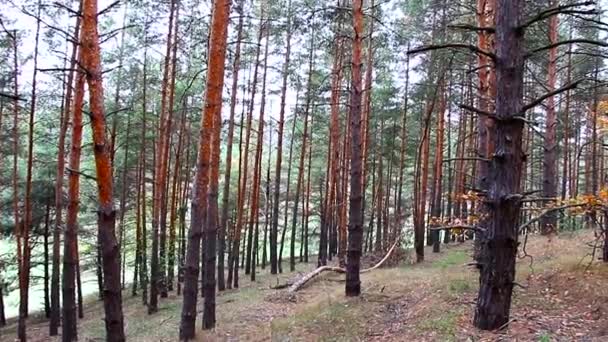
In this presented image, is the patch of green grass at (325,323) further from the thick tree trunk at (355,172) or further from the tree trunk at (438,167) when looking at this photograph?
the tree trunk at (438,167)

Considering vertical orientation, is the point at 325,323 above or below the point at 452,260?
above

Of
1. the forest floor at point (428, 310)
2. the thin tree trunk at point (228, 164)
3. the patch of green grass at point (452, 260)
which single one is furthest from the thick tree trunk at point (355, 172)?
the thin tree trunk at point (228, 164)

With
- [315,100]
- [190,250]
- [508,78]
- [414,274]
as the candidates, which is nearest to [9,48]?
[190,250]

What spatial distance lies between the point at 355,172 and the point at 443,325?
12.3 ft

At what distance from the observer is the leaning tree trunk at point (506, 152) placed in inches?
168

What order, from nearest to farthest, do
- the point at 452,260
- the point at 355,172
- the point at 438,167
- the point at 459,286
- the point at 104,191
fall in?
the point at 104,191, the point at 459,286, the point at 355,172, the point at 452,260, the point at 438,167

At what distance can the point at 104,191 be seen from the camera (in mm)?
5105

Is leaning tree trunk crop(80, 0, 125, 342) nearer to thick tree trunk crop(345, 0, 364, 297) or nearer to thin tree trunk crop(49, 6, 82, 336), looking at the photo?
thick tree trunk crop(345, 0, 364, 297)

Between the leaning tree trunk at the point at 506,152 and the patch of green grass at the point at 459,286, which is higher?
the leaning tree trunk at the point at 506,152

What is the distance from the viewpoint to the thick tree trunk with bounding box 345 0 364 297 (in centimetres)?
907

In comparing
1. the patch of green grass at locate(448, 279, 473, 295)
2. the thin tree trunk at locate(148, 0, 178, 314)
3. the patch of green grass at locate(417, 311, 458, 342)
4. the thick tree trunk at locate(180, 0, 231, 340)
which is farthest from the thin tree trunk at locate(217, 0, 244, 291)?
the patch of green grass at locate(417, 311, 458, 342)

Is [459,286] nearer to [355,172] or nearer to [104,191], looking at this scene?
[355,172]

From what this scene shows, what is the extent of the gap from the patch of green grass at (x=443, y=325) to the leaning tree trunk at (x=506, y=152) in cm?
156

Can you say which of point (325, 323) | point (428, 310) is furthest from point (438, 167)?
point (325, 323)
